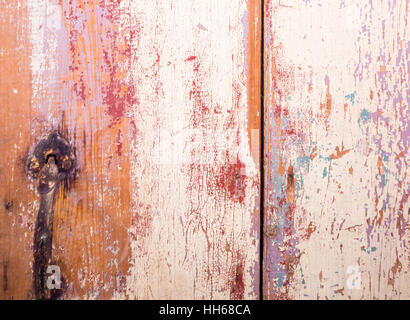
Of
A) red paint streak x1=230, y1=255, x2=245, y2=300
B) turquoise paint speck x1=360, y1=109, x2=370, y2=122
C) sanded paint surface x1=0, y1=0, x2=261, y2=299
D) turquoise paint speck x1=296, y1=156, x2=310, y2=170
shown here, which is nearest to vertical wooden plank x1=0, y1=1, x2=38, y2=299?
sanded paint surface x1=0, y1=0, x2=261, y2=299

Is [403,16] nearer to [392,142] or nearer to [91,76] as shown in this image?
[392,142]

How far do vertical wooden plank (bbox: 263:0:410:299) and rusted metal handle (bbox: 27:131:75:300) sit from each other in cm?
40

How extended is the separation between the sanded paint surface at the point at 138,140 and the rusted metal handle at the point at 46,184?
0.5 inches

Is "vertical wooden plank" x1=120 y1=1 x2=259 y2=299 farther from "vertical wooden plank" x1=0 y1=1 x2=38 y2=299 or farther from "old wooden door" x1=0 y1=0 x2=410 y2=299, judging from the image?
"vertical wooden plank" x1=0 y1=1 x2=38 y2=299

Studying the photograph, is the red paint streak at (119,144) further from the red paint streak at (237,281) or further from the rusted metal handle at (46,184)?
the red paint streak at (237,281)

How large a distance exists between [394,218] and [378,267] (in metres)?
0.10

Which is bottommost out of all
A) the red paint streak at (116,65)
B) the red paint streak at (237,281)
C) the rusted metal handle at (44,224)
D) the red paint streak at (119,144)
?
the red paint streak at (237,281)

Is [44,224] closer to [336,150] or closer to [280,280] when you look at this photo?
[280,280]

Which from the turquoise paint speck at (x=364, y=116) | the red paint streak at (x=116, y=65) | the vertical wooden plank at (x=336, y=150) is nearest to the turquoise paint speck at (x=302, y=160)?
the vertical wooden plank at (x=336, y=150)

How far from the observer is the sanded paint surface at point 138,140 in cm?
53

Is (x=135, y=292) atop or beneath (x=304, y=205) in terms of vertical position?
beneath

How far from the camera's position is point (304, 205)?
55 cm
